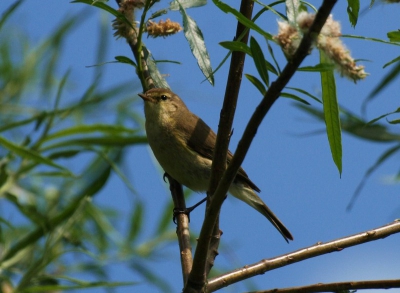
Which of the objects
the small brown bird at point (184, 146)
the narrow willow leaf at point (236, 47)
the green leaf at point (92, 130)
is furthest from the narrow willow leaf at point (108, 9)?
the small brown bird at point (184, 146)

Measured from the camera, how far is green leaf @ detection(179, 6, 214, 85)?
2109mm

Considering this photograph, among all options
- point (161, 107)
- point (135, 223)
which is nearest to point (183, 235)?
point (135, 223)

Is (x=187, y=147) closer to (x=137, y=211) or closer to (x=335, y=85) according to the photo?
(x=137, y=211)

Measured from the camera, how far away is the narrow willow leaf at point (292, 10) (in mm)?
1750

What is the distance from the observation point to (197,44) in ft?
7.16

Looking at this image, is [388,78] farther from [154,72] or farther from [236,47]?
[236,47]

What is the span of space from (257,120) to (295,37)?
0.22 metres

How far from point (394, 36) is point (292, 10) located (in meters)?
0.40

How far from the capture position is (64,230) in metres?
3.31

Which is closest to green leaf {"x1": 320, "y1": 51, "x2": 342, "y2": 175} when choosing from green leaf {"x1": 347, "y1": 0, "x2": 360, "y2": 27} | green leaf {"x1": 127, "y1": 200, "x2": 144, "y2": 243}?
green leaf {"x1": 347, "y1": 0, "x2": 360, "y2": 27}

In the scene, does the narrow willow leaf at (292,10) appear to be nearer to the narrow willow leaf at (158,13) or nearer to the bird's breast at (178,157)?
the narrow willow leaf at (158,13)

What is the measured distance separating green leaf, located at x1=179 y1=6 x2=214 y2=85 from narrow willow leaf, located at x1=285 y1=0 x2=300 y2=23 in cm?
32

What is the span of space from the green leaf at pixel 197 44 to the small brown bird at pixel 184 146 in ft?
6.83

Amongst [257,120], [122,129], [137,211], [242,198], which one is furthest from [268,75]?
[242,198]
